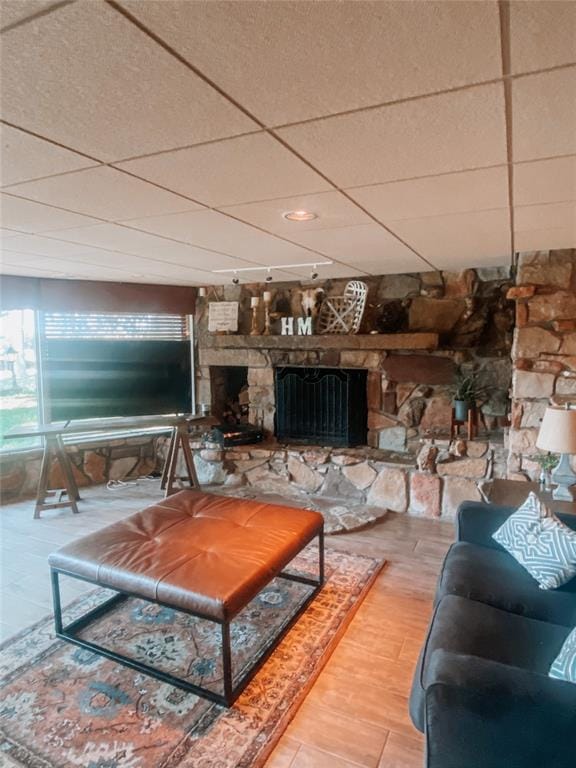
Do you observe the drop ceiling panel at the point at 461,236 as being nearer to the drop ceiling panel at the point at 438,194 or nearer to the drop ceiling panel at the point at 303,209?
the drop ceiling panel at the point at 438,194

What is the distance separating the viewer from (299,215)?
2.02 m

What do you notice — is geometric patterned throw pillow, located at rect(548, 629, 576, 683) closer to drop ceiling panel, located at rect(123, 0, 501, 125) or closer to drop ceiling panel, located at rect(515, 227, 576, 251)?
drop ceiling panel, located at rect(123, 0, 501, 125)

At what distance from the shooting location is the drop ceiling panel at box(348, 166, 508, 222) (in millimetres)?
1552

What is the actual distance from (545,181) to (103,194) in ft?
5.40

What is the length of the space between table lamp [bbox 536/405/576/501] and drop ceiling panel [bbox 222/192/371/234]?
1475mm

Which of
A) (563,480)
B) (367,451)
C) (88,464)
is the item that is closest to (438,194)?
(563,480)

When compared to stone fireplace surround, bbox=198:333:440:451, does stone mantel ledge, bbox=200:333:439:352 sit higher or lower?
higher

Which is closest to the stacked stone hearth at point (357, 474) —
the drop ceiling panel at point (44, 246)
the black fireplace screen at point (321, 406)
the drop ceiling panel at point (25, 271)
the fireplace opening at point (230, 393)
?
the black fireplace screen at point (321, 406)

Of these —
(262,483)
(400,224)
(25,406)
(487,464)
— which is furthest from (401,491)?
(25,406)

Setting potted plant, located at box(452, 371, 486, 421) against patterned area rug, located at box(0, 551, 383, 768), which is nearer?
patterned area rug, located at box(0, 551, 383, 768)

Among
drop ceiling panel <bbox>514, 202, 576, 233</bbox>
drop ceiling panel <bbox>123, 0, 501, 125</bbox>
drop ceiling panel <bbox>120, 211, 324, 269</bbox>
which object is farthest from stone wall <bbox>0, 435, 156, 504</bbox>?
drop ceiling panel <bbox>123, 0, 501, 125</bbox>

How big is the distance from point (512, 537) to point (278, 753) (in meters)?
1.32

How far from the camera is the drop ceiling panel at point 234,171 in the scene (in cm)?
131

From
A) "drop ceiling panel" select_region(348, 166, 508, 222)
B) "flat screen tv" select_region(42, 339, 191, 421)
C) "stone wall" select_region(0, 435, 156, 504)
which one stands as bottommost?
"stone wall" select_region(0, 435, 156, 504)
